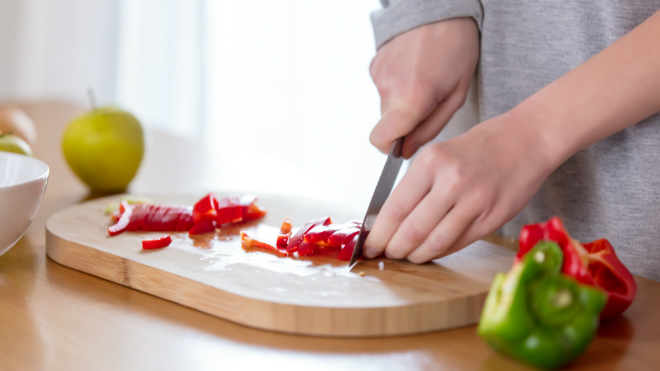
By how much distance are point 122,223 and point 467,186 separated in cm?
81

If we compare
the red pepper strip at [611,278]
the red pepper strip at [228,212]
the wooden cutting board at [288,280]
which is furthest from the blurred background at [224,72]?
the red pepper strip at [611,278]

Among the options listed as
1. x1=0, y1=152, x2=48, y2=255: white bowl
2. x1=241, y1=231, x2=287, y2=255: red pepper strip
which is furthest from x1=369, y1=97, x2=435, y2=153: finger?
x1=0, y1=152, x2=48, y2=255: white bowl

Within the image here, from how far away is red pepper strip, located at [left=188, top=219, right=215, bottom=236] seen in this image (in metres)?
1.32

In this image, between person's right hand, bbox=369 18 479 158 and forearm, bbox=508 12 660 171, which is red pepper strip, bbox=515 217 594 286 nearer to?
forearm, bbox=508 12 660 171

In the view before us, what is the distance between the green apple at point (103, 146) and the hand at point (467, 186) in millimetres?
1112

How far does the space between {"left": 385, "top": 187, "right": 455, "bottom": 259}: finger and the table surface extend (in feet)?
0.61

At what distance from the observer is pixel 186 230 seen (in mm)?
1346

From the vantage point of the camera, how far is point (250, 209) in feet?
4.81

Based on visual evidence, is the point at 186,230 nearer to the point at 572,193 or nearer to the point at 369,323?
the point at 369,323

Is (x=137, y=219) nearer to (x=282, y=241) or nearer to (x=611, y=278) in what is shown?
(x=282, y=241)

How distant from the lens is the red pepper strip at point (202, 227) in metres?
1.32

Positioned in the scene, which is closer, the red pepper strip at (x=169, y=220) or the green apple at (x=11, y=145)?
the red pepper strip at (x=169, y=220)

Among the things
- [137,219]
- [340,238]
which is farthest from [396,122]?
[137,219]

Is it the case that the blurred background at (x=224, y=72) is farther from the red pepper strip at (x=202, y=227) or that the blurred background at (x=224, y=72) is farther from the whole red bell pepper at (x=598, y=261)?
the whole red bell pepper at (x=598, y=261)
